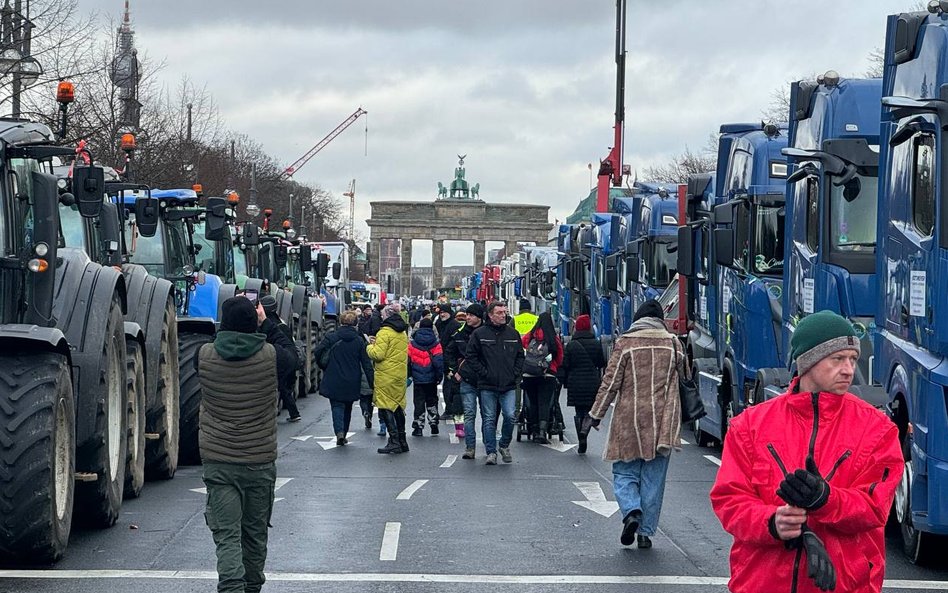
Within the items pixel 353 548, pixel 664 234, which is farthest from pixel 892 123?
pixel 664 234

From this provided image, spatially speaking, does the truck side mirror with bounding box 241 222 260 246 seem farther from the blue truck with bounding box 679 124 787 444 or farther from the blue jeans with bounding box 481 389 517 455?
the blue jeans with bounding box 481 389 517 455

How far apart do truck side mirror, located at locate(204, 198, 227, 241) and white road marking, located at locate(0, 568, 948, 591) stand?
9.06m

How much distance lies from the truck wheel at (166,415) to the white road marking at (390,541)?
311 centimetres

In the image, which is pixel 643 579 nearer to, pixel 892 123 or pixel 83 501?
pixel 892 123

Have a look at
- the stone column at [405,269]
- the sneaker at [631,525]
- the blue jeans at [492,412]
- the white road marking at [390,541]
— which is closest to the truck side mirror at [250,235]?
the blue jeans at [492,412]

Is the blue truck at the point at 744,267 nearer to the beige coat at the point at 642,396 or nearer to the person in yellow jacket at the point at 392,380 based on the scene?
the person in yellow jacket at the point at 392,380

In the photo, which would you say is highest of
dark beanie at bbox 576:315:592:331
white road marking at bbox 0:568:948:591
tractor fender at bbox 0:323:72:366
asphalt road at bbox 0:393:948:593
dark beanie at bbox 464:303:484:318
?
tractor fender at bbox 0:323:72:366

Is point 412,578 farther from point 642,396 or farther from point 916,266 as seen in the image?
point 916,266

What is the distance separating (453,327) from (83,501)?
43.5 ft

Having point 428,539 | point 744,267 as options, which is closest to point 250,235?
point 744,267

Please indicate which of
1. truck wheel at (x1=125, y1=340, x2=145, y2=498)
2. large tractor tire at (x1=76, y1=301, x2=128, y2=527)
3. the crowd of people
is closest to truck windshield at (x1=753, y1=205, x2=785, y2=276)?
the crowd of people

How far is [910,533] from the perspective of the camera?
415 inches

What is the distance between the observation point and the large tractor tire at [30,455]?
9.48 meters

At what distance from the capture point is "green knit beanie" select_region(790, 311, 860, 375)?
5160 millimetres
